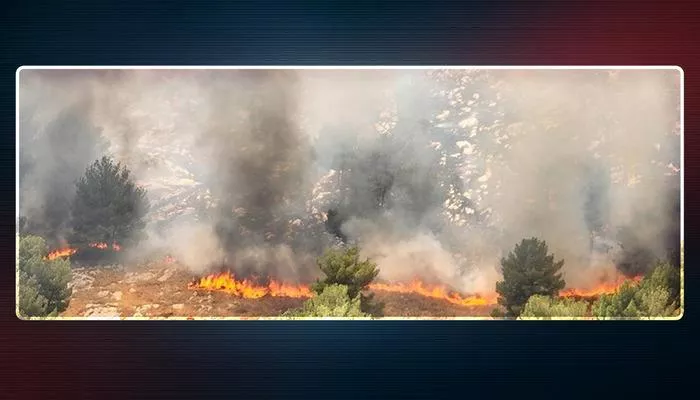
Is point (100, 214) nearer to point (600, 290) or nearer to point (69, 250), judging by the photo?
point (69, 250)

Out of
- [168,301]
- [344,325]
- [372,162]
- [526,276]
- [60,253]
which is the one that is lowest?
[344,325]

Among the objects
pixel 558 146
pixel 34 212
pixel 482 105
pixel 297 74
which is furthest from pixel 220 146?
pixel 558 146

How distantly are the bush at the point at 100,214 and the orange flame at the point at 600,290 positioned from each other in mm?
1964

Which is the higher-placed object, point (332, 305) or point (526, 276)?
point (526, 276)

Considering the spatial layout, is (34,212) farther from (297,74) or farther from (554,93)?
(554,93)

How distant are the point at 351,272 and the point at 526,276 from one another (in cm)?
79

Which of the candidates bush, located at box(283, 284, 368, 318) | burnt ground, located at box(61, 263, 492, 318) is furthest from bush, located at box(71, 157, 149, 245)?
bush, located at box(283, 284, 368, 318)

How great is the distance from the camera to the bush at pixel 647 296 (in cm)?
333

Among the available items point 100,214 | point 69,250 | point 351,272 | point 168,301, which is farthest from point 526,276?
point 69,250

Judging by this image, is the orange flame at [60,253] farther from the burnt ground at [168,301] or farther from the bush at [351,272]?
the bush at [351,272]

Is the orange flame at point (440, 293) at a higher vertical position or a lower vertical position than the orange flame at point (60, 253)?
lower

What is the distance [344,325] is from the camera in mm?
3348

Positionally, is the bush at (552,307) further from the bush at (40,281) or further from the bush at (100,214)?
the bush at (40,281)

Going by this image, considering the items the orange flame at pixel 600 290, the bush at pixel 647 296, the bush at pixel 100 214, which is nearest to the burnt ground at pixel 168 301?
the bush at pixel 100 214
